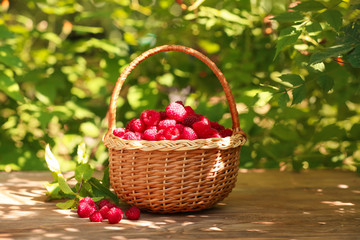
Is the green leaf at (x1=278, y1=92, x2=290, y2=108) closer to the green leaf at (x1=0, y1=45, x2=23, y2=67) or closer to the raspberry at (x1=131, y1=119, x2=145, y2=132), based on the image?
the raspberry at (x1=131, y1=119, x2=145, y2=132)

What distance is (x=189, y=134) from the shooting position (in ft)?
4.67

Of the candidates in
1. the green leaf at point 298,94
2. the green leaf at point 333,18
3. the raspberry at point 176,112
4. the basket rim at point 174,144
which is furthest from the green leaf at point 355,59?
the raspberry at point 176,112

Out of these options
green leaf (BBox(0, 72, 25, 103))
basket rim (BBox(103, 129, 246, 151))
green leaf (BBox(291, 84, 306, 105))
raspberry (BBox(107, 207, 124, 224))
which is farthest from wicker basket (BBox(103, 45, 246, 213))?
green leaf (BBox(0, 72, 25, 103))

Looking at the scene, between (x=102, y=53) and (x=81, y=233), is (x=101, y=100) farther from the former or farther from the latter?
(x=81, y=233)

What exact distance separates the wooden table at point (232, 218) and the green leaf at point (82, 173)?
13 centimetres

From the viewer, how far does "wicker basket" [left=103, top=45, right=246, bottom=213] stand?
140 centimetres

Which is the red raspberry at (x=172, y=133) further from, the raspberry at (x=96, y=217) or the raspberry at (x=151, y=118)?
the raspberry at (x=96, y=217)

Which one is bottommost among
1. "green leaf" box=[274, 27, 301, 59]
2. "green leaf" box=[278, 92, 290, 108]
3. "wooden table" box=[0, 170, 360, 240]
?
"wooden table" box=[0, 170, 360, 240]

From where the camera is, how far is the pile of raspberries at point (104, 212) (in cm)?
138

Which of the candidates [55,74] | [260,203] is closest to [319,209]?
[260,203]

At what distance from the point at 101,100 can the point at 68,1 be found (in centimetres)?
65

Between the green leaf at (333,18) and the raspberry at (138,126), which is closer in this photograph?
the green leaf at (333,18)

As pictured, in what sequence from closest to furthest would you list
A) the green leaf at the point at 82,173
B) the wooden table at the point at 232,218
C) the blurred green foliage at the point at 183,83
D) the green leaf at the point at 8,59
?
1. the wooden table at the point at 232,218
2. the green leaf at the point at 82,173
3. the green leaf at the point at 8,59
4. the blurred green foliage at the point at 183,83

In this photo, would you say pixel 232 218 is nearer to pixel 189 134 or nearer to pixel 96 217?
pixel 189 134
